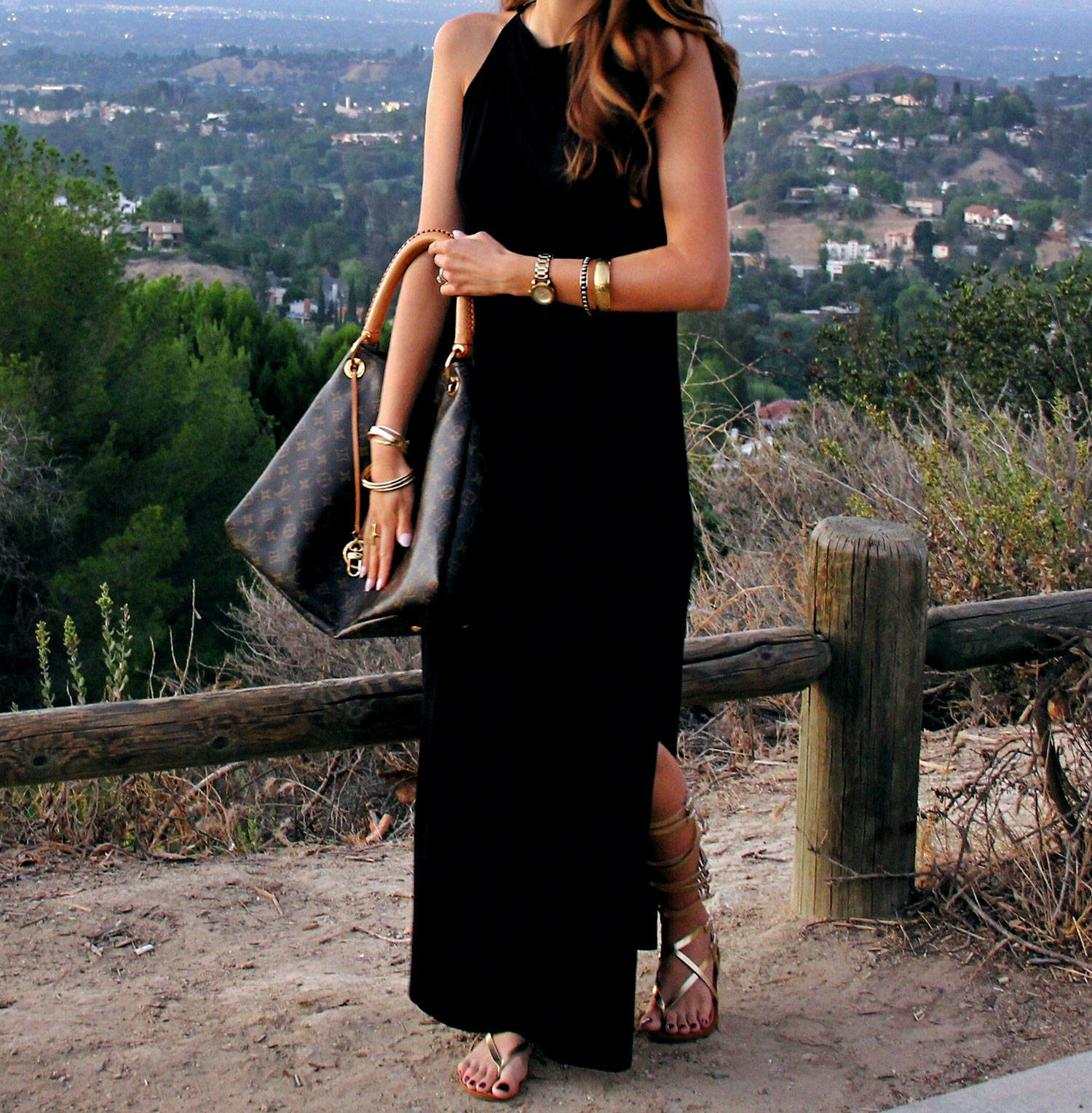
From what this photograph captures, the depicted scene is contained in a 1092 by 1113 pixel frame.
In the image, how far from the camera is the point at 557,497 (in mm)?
1648

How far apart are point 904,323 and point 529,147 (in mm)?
8256

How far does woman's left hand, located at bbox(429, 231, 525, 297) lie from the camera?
1557 millimetres

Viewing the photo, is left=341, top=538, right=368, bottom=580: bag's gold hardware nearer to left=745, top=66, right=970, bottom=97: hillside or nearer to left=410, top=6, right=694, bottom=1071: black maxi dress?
left=410, top=6, right=694, bottom=1071: black maxi dress

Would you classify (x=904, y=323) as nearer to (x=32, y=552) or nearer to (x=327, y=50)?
(x=32, y=552)

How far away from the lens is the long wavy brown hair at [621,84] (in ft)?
5.03

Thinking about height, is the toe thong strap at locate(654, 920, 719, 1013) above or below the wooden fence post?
below

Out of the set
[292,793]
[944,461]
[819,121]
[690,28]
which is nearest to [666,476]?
[690,28]

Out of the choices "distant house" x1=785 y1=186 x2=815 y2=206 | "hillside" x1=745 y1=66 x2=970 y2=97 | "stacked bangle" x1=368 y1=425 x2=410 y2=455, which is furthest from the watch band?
"hillside" x1=745 y1=66 x2=970 y2=97

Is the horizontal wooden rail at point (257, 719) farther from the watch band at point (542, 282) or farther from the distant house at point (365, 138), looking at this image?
the distant house at point (365, 138)

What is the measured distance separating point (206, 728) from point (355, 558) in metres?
0.49

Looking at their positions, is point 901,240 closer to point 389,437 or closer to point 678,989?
point 678,989

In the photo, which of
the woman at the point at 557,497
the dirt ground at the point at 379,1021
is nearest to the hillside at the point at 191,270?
the dirt ground at the point at 379,1021

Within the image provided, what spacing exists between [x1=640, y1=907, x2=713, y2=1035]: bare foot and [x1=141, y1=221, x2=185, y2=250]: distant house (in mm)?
29704

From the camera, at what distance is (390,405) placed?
1599 mm
